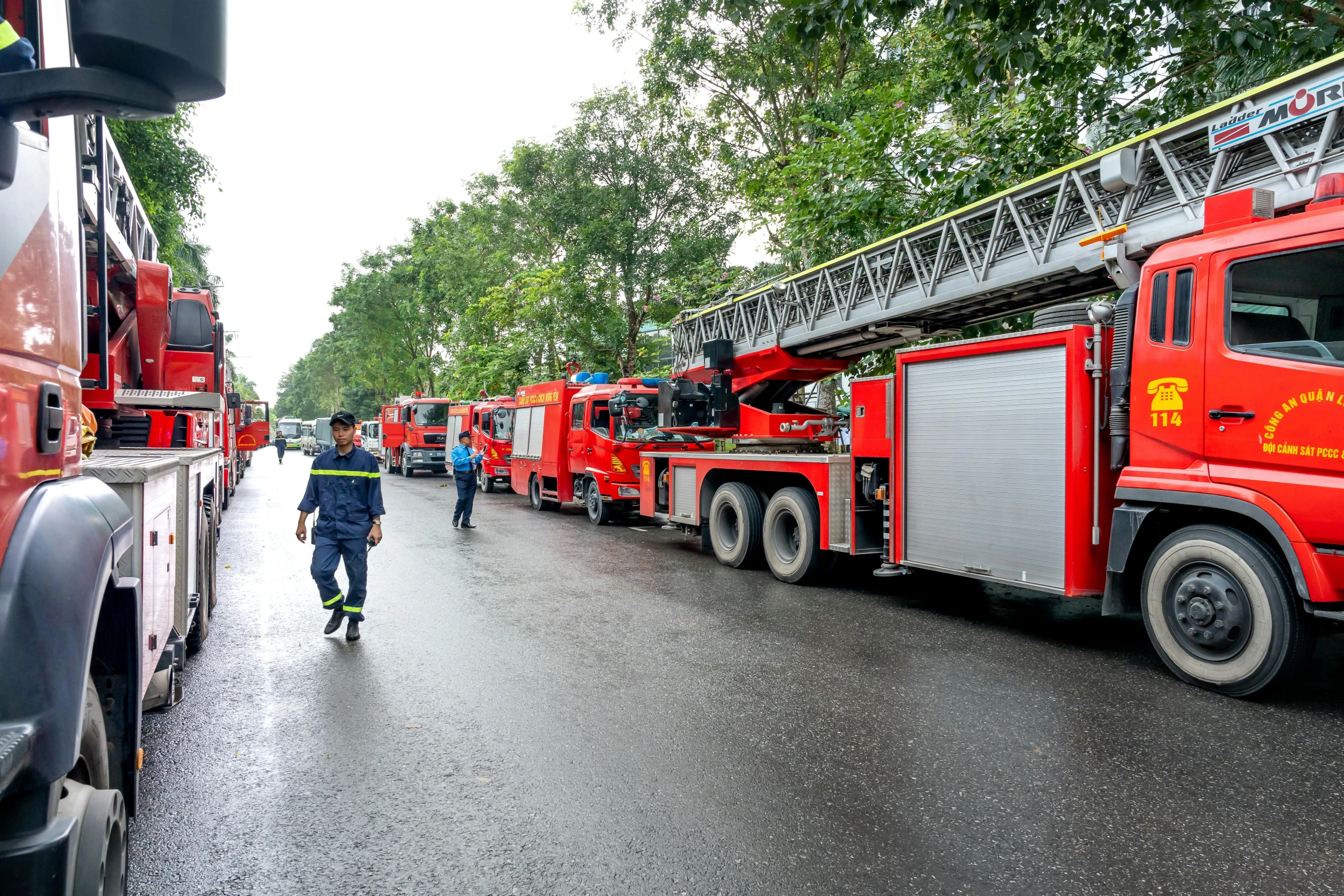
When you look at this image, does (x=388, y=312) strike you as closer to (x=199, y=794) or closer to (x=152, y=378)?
(x=152, y=378)

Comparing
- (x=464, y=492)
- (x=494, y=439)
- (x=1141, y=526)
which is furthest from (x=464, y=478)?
(x=1141, y=526)

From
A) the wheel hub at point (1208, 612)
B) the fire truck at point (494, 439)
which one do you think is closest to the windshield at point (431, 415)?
the fire truck at point (494, 439)

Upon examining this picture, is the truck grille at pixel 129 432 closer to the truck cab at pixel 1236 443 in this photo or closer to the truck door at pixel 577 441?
the truck cab at pixel 1236 443

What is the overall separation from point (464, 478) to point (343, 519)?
25.1 feet

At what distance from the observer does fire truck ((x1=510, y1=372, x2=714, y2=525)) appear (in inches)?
586

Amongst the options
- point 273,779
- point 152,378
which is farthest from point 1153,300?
point 152,378

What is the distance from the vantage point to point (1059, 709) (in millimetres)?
4898

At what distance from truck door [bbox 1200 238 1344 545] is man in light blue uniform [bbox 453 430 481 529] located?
11.2 meters

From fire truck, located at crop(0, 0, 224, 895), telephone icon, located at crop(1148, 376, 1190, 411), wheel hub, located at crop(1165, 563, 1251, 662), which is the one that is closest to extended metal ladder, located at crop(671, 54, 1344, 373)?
telephone icon, located at crop(1148, 376, 1190, 411)

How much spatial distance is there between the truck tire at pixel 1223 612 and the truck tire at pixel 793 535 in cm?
349

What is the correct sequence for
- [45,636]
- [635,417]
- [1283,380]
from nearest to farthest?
[45,636] < [1283,380] < [635,417]

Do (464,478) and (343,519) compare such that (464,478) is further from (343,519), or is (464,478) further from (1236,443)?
(1236,443)

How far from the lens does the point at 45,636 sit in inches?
67.6

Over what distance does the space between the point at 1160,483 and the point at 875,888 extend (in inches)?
141
